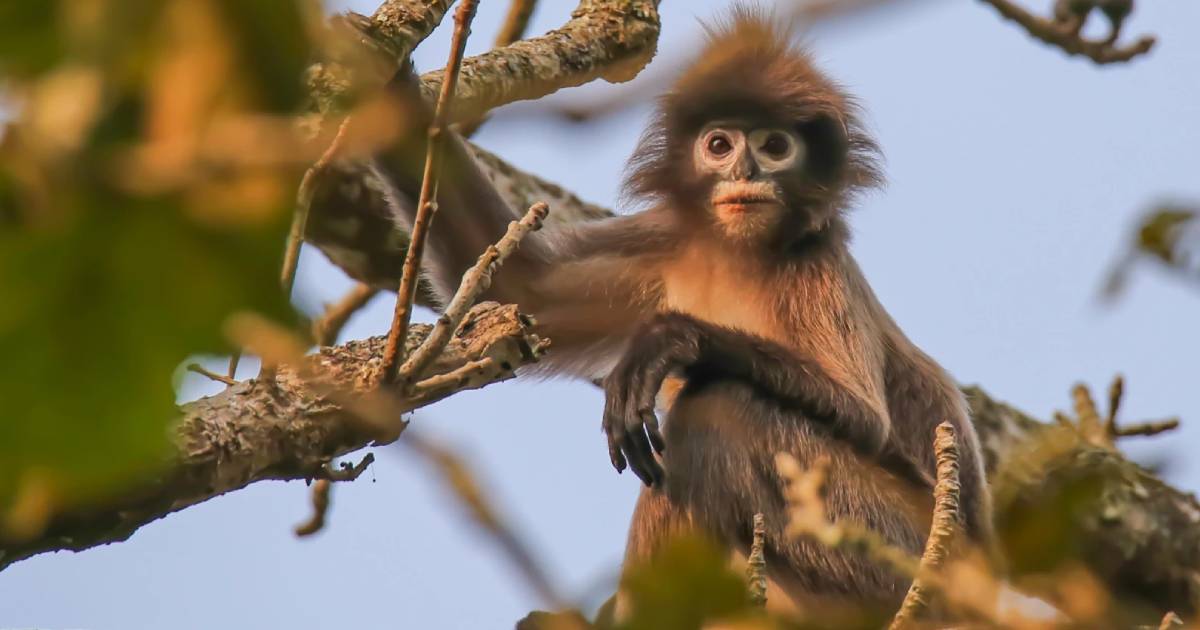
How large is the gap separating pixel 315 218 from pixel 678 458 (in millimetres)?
2167

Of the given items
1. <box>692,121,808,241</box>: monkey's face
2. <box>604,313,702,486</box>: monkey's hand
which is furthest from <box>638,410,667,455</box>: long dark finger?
<box>692,121,808,241</box>: monkey's face

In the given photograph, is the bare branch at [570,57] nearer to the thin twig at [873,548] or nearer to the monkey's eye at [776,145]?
the monkey's eye at [776,145]

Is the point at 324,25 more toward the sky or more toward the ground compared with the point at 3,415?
more toward the sky

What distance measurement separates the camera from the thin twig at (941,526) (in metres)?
2.60

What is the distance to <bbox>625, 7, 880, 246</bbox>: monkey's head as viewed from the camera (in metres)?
6.05

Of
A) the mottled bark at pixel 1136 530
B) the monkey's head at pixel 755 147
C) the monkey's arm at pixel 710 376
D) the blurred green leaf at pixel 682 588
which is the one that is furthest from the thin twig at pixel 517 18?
the blurred green leaf at pixel 682 588

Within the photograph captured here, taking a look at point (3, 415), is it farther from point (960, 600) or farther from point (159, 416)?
point (960, 600)

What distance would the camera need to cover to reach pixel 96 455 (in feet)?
2.26

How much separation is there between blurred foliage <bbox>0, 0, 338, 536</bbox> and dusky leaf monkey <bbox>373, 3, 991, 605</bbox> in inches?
180

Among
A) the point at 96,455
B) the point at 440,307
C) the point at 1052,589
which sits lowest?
the point at 1052,589

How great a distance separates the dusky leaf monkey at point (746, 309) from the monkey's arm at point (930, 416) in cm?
1

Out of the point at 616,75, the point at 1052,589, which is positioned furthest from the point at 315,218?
the point at 1052,589

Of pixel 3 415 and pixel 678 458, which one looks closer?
pixel 3 415

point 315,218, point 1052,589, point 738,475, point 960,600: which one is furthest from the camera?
point 315,218
